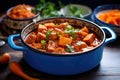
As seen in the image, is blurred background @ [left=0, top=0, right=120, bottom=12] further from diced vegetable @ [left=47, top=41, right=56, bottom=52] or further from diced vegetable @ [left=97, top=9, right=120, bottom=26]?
diced vegetable @ [left=47, top=41, right=56, bottom=52]

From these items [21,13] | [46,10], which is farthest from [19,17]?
[46,10]

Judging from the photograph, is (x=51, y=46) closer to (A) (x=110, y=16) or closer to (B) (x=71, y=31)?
(B) (x=71, y=31)

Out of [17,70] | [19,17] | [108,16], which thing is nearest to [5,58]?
[17,70]

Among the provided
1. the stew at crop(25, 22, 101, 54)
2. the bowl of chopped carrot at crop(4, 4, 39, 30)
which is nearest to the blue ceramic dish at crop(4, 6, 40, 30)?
the bowl of chopped carrot at crop(4, 4, 39, 30)

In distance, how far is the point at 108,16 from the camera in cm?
126

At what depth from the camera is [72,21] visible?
3.61 ft

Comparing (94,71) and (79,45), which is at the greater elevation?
(79,45)

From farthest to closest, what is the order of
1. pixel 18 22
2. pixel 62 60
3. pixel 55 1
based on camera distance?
pixel 55 1 < pixel 18 22 < pixel 62 60

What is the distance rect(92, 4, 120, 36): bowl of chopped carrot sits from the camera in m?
1.17

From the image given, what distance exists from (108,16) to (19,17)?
40 cm

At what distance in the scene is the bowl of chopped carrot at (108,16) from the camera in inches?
46.2

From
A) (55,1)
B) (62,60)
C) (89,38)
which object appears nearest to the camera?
(62,60)

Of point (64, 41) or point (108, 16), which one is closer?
point (64, 41)

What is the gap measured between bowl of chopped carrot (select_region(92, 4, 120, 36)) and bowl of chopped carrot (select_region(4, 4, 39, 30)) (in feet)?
0.92
